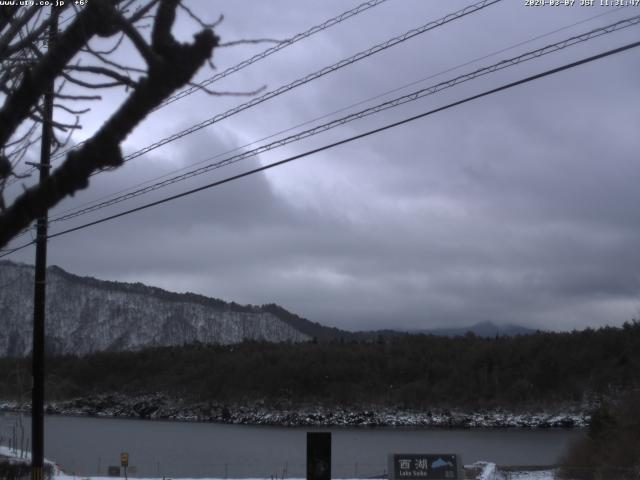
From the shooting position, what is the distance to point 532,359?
4673 inches

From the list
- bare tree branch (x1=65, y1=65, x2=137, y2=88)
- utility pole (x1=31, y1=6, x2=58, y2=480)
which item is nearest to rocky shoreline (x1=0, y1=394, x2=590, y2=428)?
utility pole (x1=31, y1=6, x2=58, y2=480)

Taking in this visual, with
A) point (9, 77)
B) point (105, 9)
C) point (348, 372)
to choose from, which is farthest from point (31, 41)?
point (348, 372)

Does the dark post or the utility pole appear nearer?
the dark post

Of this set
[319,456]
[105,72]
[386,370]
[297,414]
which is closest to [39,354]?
[319,456]

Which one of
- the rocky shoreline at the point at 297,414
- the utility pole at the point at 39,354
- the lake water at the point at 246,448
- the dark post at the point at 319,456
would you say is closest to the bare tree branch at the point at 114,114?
the dark post at the point at 319,456

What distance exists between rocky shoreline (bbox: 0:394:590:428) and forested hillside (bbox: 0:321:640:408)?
2347 mm

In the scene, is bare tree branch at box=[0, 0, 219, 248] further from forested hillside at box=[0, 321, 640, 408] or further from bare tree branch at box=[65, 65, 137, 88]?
forested hillside at box=[0, 321, 640, 408]

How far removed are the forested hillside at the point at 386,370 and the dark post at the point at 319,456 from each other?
3603 inches

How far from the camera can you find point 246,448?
72.6 meters

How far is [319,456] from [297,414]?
4421 inches

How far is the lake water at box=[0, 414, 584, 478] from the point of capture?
55088 millimetres

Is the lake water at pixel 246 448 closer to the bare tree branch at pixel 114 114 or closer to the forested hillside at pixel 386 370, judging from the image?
the forested hillside at pixel 386 370

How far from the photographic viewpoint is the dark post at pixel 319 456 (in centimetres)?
1238

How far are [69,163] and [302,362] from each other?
131202mm
